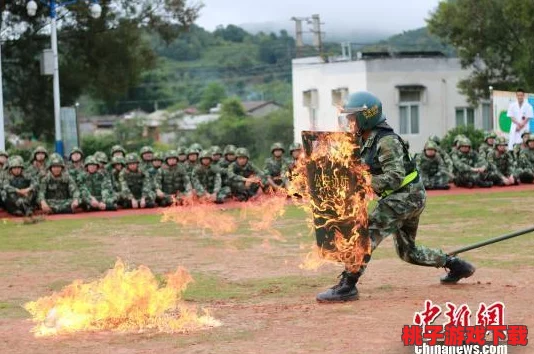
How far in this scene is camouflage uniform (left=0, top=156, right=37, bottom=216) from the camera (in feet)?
62.2

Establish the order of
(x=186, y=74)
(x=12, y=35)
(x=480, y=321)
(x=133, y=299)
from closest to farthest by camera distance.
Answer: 1. (x=480, y=321)
2. (x=133, y=299)
3. (x=12, y=35)
4. (x=186, y=74)

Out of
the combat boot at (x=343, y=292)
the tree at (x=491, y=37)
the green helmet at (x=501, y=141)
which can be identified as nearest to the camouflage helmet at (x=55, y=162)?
the green helmet at (x=501, y=141)

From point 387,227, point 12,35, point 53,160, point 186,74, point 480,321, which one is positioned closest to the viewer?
point 480,321

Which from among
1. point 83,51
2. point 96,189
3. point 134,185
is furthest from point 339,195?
point 83,51

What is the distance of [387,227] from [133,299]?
233 cm

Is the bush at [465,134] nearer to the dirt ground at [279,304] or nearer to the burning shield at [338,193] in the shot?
the dirt ground at [279,304]

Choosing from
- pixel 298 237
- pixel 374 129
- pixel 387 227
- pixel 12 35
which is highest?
pixel 12 35

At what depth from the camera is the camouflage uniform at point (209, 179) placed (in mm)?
20391

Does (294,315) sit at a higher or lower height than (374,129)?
lower

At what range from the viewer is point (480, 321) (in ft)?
22.7

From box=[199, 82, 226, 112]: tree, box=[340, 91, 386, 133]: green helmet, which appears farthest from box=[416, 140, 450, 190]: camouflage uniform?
box=[199, 82, 226, 112]: tree

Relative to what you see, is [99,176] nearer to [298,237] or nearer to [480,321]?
[298,237]

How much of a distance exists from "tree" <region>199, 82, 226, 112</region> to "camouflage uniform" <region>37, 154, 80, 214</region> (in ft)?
191

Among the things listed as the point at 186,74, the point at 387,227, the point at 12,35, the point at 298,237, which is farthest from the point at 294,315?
the point at 186,74
